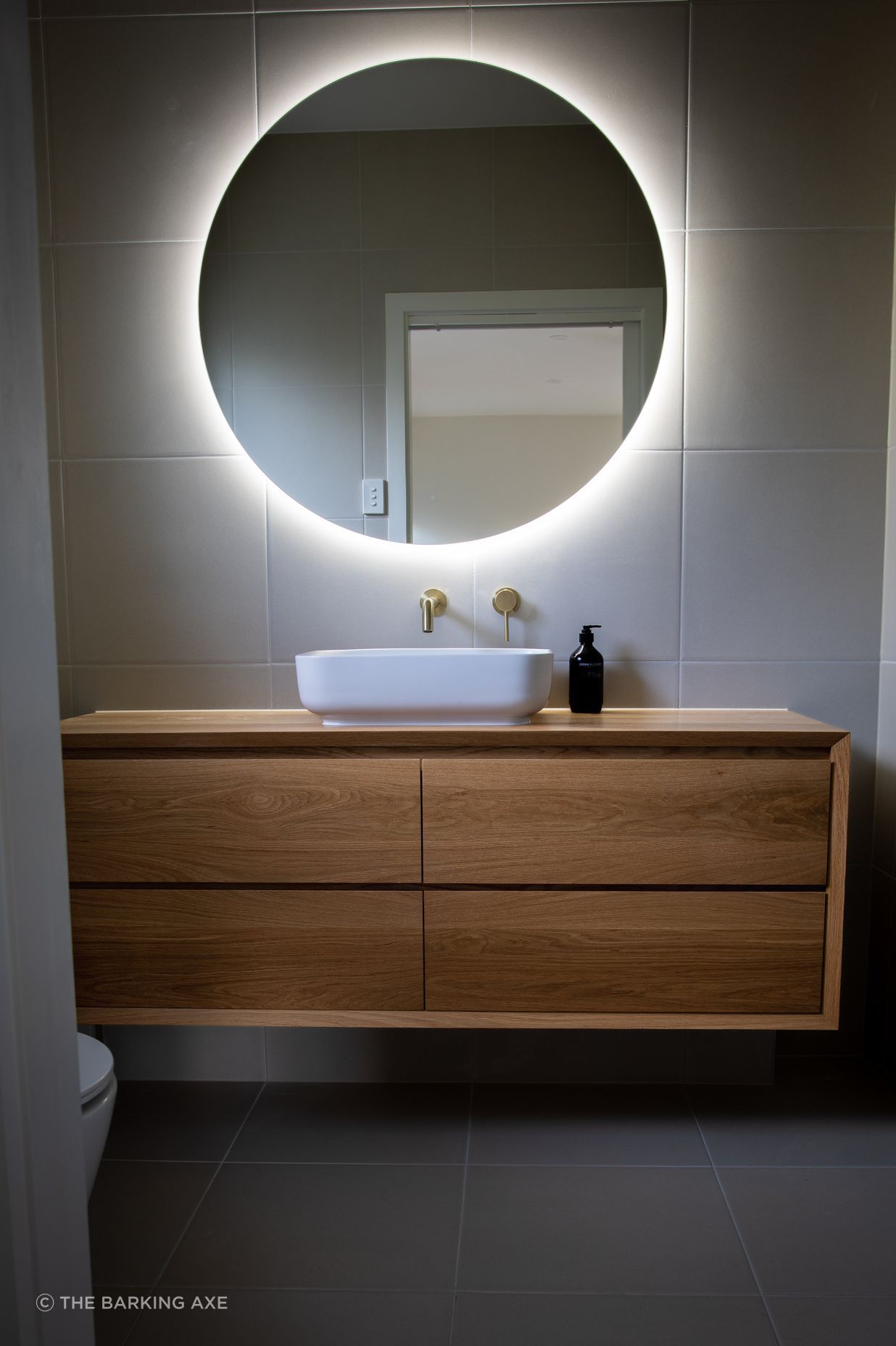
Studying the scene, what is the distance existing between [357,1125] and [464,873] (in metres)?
0.63

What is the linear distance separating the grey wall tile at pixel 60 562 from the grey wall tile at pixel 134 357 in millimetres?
74

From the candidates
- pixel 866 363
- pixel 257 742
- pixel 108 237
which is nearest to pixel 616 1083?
pixel 257 742

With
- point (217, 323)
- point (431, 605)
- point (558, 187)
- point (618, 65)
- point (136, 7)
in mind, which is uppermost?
point (136, 7)

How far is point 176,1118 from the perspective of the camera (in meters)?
1.90

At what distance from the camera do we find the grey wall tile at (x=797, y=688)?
2.00 metres

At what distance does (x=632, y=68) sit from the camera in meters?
1.92

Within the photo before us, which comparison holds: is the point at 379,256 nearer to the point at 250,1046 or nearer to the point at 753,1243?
the point at 250,1046

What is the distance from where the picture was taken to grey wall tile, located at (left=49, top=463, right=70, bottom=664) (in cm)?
205

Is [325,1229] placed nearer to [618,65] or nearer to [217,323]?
[217,323]

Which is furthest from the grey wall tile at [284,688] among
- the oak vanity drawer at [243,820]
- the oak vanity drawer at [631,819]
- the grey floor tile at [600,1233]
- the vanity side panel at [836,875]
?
the vanity side panel at [836,875]

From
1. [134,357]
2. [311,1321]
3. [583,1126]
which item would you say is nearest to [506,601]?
[134,357]

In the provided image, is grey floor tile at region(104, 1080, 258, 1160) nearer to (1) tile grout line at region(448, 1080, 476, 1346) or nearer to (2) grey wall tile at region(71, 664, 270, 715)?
(1) tile grout line at region(448, 1080, 476, 1346)

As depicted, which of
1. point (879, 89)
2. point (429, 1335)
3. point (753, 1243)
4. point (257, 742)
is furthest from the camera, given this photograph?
point (879, 89)

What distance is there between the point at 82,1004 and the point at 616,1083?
1137 mm
